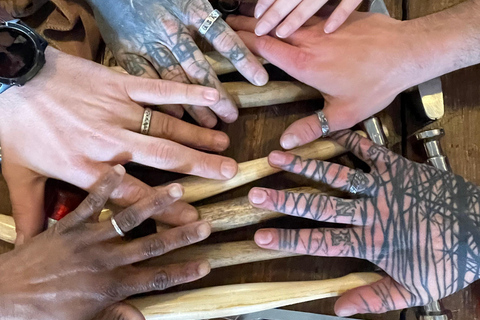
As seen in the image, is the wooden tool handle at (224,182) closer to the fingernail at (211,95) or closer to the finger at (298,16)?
the fingernail at (211,95)

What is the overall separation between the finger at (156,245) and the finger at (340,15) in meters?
0.52

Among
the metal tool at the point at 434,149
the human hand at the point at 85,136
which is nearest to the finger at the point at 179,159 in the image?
the human hand at the point at 85,136

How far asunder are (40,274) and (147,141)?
322 millimetres

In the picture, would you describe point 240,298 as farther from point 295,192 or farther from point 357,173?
point 357,173

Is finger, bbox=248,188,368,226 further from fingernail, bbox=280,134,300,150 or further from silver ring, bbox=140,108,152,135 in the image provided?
silver ring, bbox=140,108,152,135

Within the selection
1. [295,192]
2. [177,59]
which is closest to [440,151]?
[295,192]

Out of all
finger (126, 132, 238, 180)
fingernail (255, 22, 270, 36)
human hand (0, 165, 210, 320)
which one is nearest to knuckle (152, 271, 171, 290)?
human hand (0, 165, 210, 320)

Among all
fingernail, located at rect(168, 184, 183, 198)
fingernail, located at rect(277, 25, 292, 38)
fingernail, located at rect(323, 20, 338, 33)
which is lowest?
fingernail, located at rect(168, 184, 183, 198)

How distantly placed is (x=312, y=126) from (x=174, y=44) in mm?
355

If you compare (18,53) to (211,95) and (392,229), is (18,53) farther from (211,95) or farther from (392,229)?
(392,229)

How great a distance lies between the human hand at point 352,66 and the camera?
2.52 feet

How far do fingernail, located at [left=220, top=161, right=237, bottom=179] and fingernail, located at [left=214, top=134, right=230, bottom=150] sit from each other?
59mm

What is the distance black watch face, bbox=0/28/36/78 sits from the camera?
0.73 metres

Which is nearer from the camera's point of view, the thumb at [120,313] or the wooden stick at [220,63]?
the thumb at [120,313]
